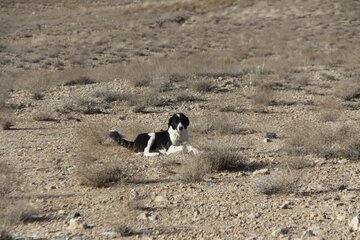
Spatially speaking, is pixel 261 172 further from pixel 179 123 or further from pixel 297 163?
pixel 179 123

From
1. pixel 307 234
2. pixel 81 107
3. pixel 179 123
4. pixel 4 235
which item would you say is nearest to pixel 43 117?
pixel 81 107

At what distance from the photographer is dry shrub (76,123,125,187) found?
8.40 m

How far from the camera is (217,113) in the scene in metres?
14.7

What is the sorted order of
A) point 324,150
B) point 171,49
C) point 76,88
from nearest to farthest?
point 324,150 < point 76,88 < point 171,49

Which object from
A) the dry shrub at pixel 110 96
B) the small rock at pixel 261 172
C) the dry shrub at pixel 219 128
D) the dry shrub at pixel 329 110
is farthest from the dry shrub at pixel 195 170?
the dry shrub at pixel 110 96

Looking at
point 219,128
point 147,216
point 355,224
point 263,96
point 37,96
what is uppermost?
point 147,216

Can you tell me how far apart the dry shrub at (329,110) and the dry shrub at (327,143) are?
179 centimetres

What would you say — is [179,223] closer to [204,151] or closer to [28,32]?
[204,151]

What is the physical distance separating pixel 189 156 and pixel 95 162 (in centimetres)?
148

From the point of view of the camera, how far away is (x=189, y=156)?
9836mm

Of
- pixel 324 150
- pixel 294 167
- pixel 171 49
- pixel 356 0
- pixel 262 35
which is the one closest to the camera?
pixel 294 167

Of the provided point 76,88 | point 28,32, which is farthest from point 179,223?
point 28,32

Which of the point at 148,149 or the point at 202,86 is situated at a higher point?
the point at 148,149

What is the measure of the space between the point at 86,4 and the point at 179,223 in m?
72.3
